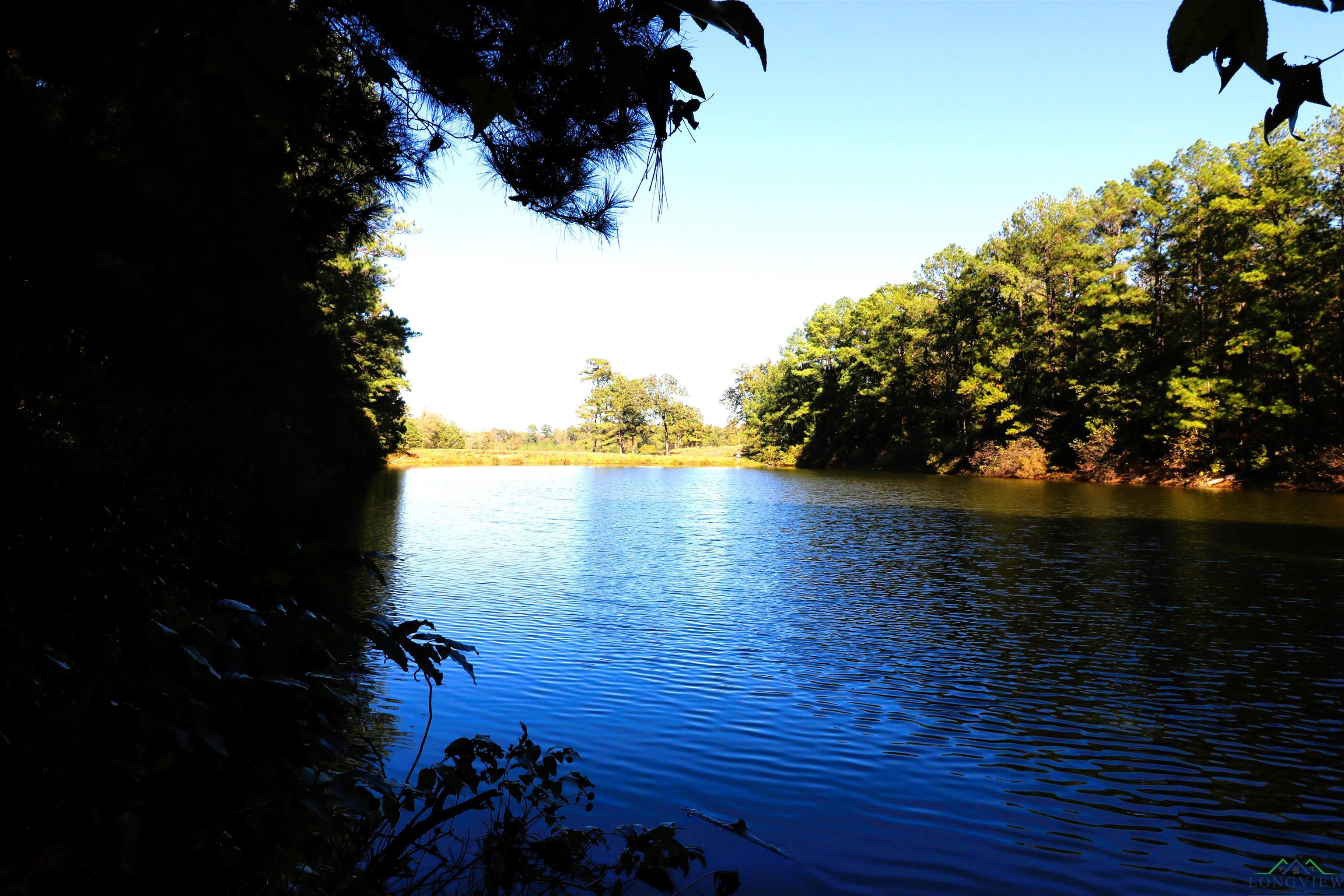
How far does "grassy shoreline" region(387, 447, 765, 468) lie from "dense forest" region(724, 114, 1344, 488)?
21.4 meters

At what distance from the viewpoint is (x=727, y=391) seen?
109438mm

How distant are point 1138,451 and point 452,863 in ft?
149

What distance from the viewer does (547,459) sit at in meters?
71.4

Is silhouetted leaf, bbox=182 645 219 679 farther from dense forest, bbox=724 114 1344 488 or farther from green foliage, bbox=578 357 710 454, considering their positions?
green foliage, bbox=578 357 710 454

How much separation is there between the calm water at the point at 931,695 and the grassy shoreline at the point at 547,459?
49668 millimetres

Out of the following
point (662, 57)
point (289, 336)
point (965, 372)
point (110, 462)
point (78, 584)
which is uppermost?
point (965, 372)

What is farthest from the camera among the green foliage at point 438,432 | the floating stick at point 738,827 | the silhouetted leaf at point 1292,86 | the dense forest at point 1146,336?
the green foliage at point 438,432

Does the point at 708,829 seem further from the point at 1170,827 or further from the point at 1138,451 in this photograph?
the point at 1138,451

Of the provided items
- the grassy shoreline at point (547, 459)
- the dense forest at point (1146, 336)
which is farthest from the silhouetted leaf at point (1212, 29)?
the grassy shoreline at point (547, 459)

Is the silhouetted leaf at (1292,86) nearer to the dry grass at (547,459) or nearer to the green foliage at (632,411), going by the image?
the dry grass at (547,459)

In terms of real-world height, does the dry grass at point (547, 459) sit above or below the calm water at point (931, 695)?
above

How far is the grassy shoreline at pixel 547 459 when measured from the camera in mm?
65000

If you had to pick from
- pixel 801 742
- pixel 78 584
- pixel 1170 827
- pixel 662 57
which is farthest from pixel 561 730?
pixel 662 57

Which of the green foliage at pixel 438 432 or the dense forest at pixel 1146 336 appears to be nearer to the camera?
the dense forest at pixel 1146 336
